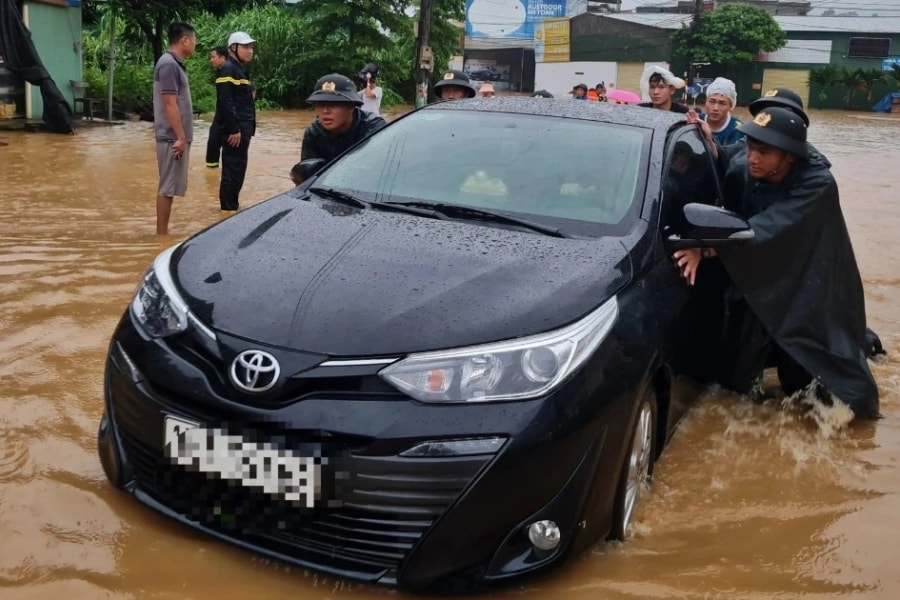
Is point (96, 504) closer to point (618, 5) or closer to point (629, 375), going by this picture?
point (629, 375)

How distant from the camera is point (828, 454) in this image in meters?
3.90

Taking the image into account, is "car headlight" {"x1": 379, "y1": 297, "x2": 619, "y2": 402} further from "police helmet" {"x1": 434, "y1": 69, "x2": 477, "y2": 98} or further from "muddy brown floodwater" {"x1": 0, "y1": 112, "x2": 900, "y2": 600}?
"police helmet" {"x1": 434, "y1": 69, "x2": 477, "y2": 98}

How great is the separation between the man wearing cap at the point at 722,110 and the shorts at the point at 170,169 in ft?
13.0

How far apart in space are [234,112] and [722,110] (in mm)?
4213

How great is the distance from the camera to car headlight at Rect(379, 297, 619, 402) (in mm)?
2344

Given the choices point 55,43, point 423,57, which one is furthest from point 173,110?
point 423,57

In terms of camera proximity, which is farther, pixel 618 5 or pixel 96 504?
pixel 618 5

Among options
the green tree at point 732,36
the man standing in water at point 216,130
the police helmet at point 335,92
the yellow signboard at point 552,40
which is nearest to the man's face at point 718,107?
the police helmet at point 335,92

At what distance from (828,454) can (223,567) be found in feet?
8.62

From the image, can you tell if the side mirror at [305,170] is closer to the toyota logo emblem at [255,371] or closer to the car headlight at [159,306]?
the car headlight at [159,306]

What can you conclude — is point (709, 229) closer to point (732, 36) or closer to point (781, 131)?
point (781, 131)

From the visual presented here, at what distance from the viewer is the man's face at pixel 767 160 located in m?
3.96

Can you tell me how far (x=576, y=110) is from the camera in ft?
13.1

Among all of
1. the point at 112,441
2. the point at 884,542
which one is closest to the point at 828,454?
the point at 884,542
